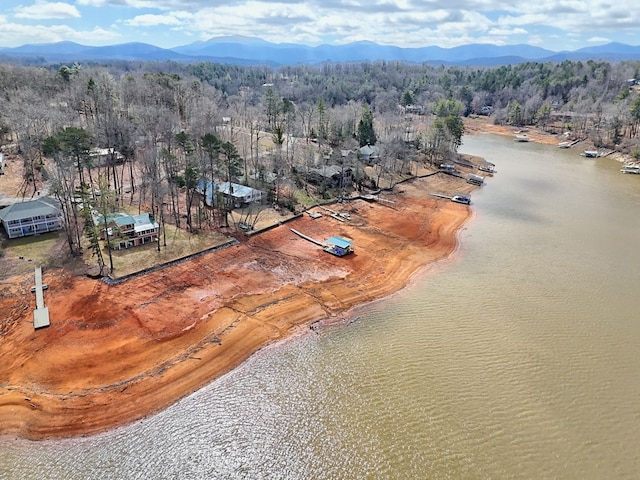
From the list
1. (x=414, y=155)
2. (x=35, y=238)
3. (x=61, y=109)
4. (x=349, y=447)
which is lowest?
(x=349, y=447)

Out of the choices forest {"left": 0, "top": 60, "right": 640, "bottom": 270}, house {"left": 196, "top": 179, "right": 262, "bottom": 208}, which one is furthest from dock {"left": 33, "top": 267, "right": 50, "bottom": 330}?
house {"left": 196, "top": 179, "right": 262, "bottom": 208}

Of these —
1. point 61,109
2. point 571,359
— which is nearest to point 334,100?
point 61,109

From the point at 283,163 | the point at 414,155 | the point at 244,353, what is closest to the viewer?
the point at 244,353

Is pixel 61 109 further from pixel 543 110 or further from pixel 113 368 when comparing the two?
pixel 543 110

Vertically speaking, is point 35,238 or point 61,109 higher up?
point 61,109

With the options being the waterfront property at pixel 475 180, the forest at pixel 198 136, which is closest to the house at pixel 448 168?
the forest at pixel 198 136
